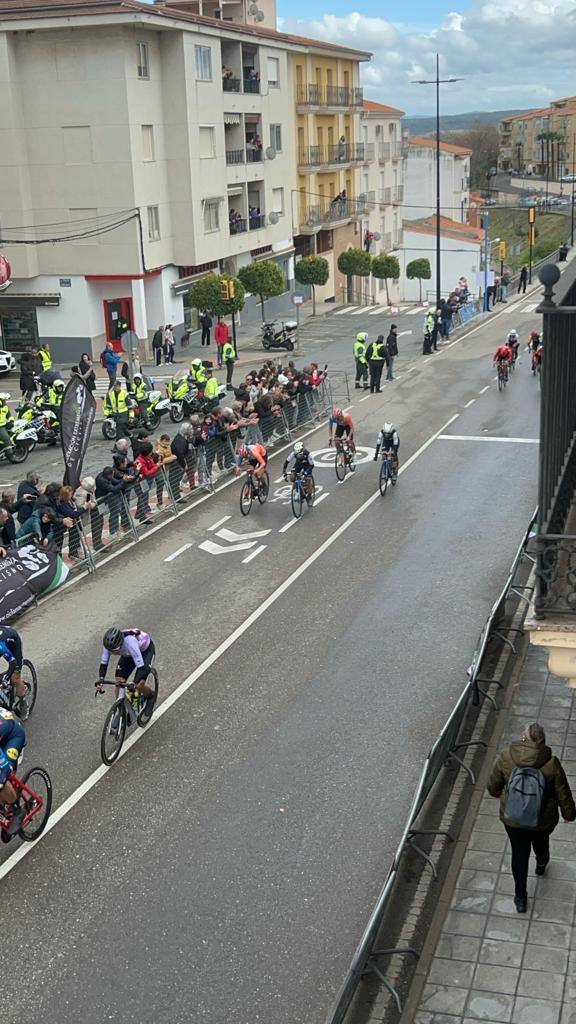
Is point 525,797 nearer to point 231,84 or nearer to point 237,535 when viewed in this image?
point 237,535

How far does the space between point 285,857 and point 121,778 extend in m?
2.18

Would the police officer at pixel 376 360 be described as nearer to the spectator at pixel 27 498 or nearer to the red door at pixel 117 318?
the red door at pixel 117 318

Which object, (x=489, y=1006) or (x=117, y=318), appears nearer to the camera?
(x=489, y=1006)

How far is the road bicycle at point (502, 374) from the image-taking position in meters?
30.5

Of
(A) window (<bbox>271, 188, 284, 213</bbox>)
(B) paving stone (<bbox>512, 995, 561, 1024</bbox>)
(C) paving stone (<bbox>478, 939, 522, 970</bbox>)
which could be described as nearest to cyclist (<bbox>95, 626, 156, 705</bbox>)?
(C) paving stone (<bbox>478, 939, 522, 970</bbox>)

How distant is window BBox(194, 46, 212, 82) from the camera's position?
40388mm

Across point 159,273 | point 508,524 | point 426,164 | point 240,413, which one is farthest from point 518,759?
point 426,164

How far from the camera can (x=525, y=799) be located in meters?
8.05

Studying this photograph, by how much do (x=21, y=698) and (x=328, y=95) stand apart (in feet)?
171

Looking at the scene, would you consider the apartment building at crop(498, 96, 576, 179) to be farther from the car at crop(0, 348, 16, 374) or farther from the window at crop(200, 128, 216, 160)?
the car at crop(0, 348, 16, 374)

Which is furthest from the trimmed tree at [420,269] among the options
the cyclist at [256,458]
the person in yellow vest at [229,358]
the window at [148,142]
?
Answer: the cyclist at [256,458]

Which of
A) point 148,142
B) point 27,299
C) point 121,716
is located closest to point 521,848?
point 121,716

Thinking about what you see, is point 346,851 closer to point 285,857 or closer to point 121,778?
point 285,857

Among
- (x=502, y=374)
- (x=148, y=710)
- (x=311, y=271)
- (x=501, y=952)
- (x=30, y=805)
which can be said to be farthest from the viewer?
(x=311, y=271)
